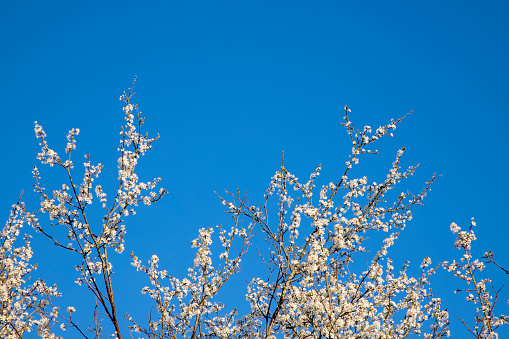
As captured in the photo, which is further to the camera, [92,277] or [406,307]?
[406,307]

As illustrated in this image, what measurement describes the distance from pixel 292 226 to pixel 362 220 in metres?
1.12

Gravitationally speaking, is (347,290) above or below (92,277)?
above

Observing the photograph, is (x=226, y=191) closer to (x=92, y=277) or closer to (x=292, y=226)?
(x=292, y=226)

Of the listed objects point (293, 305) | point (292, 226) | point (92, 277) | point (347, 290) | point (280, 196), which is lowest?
point (92, 277)

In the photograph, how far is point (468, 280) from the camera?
726 cm

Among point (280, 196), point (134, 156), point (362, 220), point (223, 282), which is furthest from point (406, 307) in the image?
point (134, 156)

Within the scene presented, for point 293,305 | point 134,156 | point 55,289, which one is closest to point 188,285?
point 293,305

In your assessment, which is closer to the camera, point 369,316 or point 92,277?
point 92,277

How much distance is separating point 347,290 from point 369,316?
0.55 metres

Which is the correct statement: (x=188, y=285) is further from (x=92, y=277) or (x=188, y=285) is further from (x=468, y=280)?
(x=468, y=280)

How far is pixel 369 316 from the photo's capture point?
7293 mm

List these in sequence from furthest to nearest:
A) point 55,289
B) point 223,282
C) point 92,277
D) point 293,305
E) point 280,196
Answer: point 55,289
point 280,196
point 293,305
point 223,282
point 92,277

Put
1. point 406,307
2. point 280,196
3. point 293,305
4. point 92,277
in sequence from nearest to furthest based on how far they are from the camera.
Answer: point 92,277, point 293,305, point 280,196, point 406,307

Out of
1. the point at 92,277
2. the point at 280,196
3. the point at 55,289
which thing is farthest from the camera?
the point at 55,289
